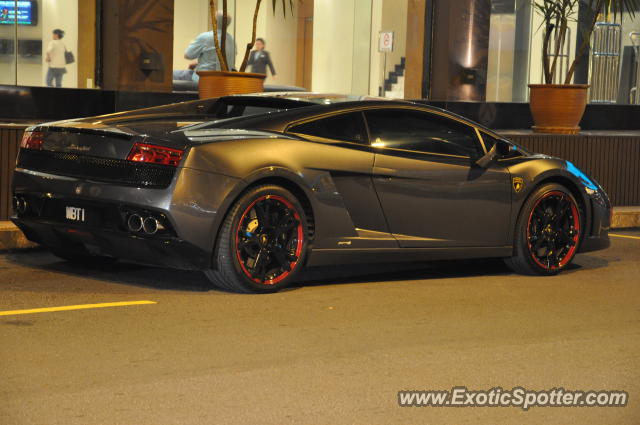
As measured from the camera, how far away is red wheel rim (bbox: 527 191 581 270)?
8.98 meters

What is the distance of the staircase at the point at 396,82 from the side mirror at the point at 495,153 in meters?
11.0

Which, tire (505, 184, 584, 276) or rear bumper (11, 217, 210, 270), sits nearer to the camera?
rear bumper (11, 217, 210, 270)

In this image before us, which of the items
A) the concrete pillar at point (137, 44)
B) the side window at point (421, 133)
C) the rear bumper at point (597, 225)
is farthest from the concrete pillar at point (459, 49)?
the side window at point (421, 133)

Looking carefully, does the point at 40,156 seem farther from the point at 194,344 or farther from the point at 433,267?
the point at 433,267

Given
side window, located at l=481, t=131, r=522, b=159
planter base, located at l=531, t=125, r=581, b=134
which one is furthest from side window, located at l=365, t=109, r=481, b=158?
planter base, located at l=531, t=125, r=581, b=134

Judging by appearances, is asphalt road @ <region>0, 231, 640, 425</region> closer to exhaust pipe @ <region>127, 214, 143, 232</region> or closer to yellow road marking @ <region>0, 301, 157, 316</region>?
yellow road marking @ <region>0, 301, 157, 316</region>

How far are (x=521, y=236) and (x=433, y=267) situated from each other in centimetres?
82

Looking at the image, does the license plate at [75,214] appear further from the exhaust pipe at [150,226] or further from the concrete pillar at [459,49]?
the concrete pillar at [459,49]

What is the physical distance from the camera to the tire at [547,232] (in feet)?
29.2

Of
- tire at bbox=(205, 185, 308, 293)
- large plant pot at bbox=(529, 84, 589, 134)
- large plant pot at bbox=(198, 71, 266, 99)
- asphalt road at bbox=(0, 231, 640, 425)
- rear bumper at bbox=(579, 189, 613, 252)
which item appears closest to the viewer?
asphalt road at bbox=(0, 231, 640, 425)

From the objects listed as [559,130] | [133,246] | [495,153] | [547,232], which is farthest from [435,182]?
[559,130]

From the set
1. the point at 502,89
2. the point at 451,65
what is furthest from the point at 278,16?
the point at 502,89

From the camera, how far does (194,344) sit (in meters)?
6.04

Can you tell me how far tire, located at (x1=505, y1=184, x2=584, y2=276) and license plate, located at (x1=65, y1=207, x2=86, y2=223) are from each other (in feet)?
10.6
